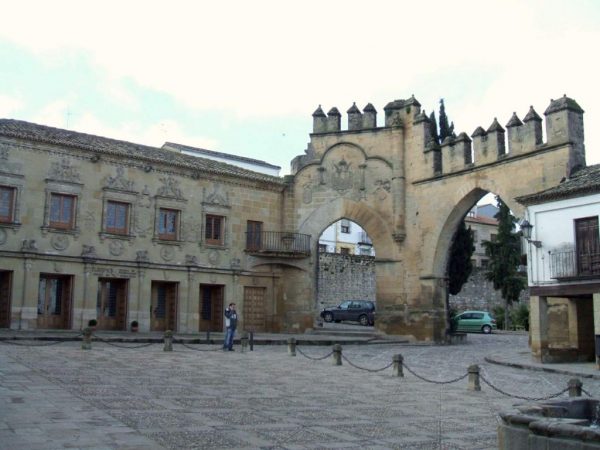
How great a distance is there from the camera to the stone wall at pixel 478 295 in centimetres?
4438

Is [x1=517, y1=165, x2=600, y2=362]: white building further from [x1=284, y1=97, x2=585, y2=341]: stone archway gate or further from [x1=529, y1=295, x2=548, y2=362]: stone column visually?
[x1=284, y1=97, x2=585, y2=341]: stone archway gate

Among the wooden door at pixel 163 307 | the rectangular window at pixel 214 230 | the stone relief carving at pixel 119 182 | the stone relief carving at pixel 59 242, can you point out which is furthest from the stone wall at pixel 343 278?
the stone relief carving at pixel 59 242

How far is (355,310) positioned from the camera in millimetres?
36594

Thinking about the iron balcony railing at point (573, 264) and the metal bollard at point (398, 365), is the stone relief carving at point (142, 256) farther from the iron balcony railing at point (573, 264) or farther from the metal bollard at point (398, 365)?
the iron balcony railing at point (573, 264)

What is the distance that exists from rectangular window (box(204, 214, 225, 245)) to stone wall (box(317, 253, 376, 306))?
1122cm

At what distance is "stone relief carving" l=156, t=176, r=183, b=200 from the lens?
88.0 ft

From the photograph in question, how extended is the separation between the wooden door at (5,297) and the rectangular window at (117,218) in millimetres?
3850

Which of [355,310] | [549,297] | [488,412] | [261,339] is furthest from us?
[355,310]

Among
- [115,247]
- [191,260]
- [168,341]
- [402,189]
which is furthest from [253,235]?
[168,341]

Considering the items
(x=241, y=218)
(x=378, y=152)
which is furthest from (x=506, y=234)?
(x=241, y=218)

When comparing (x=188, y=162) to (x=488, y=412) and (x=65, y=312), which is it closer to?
(x=65, y=312)

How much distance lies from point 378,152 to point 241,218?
6.33m

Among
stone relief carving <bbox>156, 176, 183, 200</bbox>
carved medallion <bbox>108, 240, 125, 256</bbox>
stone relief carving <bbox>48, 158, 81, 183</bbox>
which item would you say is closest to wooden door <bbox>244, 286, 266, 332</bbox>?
stone relief carving <bbox>156, 176, 183, 200</bbox>

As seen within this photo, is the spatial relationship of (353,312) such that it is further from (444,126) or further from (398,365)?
(398,365)
